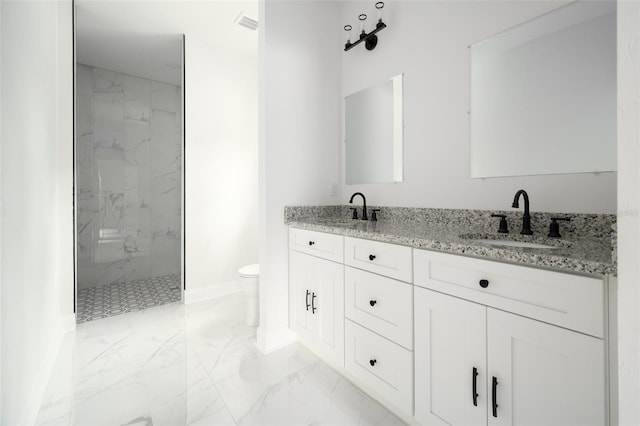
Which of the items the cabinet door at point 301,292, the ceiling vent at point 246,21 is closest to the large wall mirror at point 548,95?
the cabinet door at point 301,292

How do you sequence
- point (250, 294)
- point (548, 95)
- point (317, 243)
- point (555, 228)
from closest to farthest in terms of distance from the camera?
point (555, 228)
point (548, 95)
point (317, 243)
point (250, 294)

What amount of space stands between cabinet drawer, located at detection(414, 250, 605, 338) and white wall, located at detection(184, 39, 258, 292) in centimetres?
251

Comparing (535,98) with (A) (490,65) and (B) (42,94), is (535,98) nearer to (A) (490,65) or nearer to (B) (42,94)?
(A) (490,65)

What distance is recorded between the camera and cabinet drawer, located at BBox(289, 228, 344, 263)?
5.43 feet

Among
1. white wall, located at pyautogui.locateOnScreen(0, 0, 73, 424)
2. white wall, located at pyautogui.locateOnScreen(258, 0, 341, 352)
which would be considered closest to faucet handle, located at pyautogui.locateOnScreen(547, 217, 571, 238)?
white wall, located at pyautogui.locateOnScreen(258, 0, 341, 352)

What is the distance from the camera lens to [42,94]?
5.64 ft

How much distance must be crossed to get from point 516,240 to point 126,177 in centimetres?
429

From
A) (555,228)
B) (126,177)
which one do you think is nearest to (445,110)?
(555,228)

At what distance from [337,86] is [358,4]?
63 centimetres

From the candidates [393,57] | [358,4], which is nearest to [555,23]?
[393,57]

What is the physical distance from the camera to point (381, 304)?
1400 mm

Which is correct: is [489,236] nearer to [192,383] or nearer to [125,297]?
[192,383]

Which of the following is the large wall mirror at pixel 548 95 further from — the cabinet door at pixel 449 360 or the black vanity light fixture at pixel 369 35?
the cabinet door at pixel 449 360
